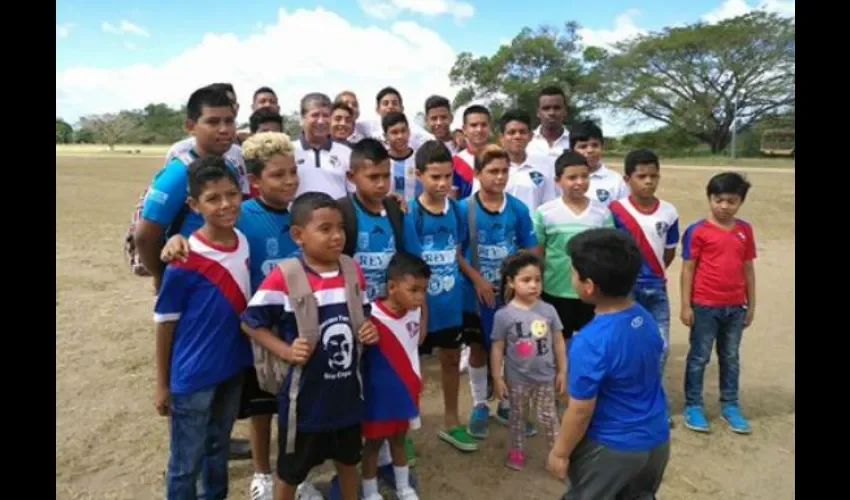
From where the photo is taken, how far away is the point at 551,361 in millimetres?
3891

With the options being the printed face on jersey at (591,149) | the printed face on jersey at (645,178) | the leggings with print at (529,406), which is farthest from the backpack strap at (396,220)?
the printed face on jersey at (591,149)

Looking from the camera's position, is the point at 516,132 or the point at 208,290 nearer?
the point at 208,290

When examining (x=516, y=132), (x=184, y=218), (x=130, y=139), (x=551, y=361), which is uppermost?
(x=130, y=139)

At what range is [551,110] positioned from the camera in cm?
545

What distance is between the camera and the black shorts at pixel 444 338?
3.92 meters

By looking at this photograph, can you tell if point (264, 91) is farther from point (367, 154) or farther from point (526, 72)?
point (526, 72)

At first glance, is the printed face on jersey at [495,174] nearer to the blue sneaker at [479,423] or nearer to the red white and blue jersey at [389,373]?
the red white and blue jersey at [389,373]

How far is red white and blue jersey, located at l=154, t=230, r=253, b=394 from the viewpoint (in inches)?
111

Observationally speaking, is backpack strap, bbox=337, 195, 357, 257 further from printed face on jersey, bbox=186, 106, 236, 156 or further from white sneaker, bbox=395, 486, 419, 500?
white sneaker, bbox=395, 486, 419, 500

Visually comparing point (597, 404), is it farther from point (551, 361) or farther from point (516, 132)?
point (516, 132)

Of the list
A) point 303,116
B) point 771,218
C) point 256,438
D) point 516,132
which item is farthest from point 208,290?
point 771,218

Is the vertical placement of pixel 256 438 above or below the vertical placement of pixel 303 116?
below

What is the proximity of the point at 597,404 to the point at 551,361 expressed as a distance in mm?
1392

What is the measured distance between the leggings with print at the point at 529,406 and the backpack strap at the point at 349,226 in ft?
4.55
